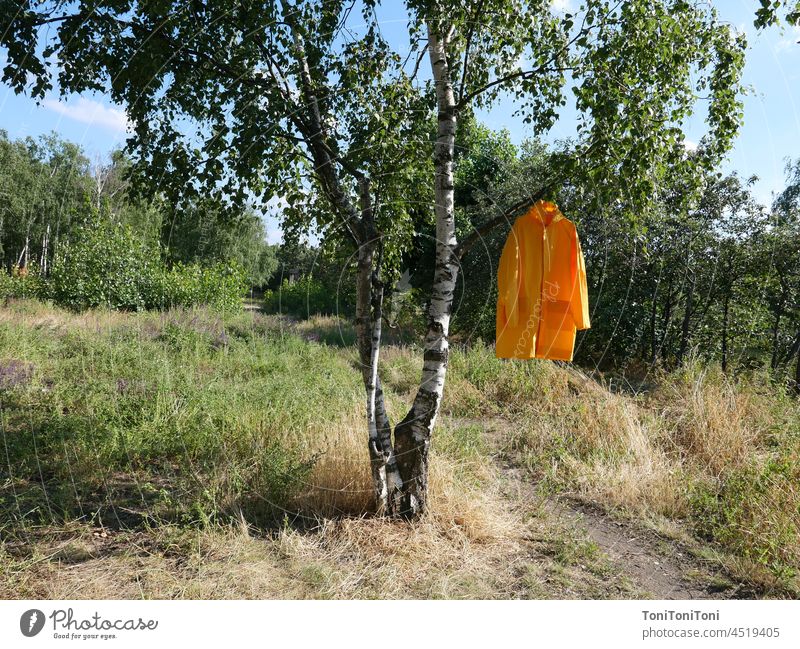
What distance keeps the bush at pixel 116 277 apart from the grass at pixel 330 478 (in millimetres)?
4162

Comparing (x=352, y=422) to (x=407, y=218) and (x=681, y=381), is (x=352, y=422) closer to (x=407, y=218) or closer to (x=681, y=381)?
(x=407, y=218)

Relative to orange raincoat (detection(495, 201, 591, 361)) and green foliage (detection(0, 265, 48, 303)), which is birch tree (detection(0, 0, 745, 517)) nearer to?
orange raincoat (detection(495, 201, 591, 361))

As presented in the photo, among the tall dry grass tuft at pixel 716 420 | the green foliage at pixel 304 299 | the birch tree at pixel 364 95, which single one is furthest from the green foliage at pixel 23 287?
the tall dry grass tuft at pixel 716 420

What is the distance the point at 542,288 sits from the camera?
407cm

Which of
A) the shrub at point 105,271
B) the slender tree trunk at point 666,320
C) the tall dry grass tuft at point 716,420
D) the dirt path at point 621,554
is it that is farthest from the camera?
the shrub at point 105,271

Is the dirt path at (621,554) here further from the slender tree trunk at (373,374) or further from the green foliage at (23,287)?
the green foliage at (23,287)

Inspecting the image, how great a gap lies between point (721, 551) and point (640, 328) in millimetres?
6060

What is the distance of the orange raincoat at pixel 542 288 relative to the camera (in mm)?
4070

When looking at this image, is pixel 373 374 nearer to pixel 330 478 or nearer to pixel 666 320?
pixel 330 478

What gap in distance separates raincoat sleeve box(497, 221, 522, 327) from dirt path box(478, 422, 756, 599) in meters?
1.62

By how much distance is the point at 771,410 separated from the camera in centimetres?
618

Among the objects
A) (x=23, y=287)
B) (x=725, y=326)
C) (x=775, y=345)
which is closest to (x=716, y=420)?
(x=725, y=326)

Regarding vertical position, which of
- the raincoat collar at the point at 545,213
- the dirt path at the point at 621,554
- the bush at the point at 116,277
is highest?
the raincoat collar at the point at 545,213

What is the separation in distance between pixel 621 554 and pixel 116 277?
1151cm
